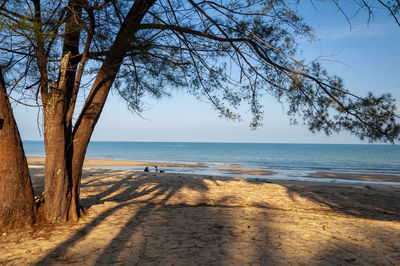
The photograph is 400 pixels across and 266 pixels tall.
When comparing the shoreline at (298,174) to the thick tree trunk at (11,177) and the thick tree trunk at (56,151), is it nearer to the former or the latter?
the thick tree trunk at (56,151)

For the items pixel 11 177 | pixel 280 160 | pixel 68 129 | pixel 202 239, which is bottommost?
pixel 280 160

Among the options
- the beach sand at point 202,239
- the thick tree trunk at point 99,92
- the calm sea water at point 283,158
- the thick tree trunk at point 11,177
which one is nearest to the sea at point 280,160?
the calm sea water at point 283,158

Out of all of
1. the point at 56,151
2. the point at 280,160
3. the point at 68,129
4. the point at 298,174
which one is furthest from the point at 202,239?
the point at 280,160

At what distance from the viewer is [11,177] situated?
3.36 metres

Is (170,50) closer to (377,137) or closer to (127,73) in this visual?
(127,73)

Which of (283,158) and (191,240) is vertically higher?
(191,240)

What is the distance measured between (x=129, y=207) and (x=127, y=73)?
2284 millimetres

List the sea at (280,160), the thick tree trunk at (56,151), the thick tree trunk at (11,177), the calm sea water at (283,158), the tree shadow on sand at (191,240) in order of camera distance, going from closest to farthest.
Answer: the tree shadow on sand at (191,240), the thick tree trunk at (11,177), the thick tree trunk at (56,151), the sea at (280,160), the calm sea water at (283,158)

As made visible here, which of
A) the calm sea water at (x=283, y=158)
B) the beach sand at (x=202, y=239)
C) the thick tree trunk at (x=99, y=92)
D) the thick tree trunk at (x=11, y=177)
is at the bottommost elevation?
the calm sea water at (x=283, y=158)

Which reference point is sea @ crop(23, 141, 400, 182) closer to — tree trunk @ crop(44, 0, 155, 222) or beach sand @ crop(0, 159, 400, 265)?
beach sand @ crop(0, 159, 400, 265)

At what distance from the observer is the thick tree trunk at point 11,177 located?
10.9 ft

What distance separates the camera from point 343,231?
3.56 m

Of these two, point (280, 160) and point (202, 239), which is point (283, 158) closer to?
point (280, 160)

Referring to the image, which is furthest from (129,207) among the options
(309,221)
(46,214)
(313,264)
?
(313,264)
